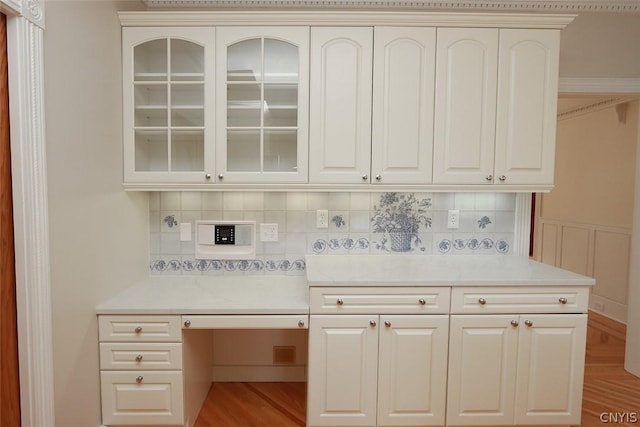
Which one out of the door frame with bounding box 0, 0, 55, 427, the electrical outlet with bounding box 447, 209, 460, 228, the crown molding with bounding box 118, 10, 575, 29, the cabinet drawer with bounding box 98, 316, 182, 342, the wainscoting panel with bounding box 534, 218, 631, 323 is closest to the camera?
the door frame with bounding box 0, 0, 55, 427

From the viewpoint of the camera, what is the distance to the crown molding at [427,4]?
2156 millimetres

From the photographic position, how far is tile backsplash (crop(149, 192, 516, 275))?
2217mm

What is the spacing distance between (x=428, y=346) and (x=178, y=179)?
64.0 inches

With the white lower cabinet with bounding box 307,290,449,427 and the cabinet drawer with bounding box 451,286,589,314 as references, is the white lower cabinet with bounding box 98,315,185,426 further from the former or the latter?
the cabinet drawer with bounding box 451,286,589,314

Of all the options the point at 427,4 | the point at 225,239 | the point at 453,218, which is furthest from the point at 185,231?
the point at 427,4

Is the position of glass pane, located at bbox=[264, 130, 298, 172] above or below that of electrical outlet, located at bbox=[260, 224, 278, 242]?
above

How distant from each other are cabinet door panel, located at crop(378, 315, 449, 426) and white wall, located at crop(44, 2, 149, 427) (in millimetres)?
1403

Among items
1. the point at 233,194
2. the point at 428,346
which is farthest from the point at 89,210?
the point at 428,346

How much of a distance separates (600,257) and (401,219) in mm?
2877

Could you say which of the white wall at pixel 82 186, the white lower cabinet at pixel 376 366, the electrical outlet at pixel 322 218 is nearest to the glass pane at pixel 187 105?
the white wall at pixel 82 186

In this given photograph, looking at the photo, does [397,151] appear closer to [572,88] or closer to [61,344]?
[572,88]

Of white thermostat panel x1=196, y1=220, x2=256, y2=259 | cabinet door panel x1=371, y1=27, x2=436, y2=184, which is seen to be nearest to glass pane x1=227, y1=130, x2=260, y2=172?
white thermostat panel x1=196, y1=220, x2=256, y2=259

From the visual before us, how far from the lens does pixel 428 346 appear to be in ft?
5.62

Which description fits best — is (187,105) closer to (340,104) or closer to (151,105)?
(151,105)
